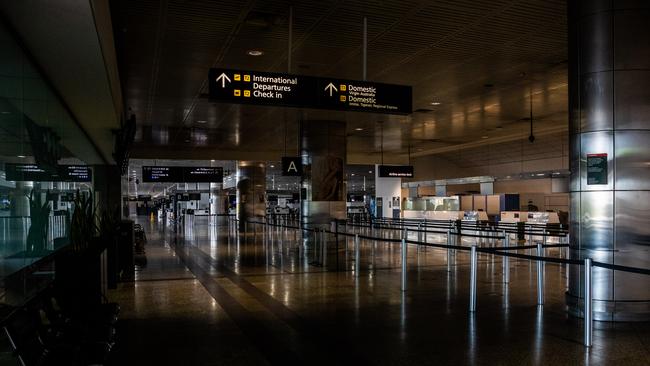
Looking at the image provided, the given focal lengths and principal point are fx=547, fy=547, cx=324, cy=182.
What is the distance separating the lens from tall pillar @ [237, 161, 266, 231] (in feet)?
123

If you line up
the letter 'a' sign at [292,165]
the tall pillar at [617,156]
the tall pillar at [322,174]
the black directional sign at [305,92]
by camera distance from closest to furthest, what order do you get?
the tall pillar at [617,156]
the black directional sign at [305,92]
the tall pillar at [322,174]
the letter 'a' sign at [292,165]

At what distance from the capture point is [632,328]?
673cm

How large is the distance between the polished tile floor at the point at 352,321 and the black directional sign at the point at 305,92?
3.15 meters

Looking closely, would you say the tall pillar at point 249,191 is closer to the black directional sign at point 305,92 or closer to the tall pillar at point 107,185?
the tall pillar at point 107,185

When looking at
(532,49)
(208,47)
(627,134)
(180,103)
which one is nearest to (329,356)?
(627,134)

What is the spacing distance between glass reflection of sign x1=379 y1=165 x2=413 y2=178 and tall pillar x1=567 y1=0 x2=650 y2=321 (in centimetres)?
1709

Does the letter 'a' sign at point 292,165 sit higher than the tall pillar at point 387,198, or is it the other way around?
the letter 'a' sign at point 292,165

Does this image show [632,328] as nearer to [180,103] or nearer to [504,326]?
[504,326]

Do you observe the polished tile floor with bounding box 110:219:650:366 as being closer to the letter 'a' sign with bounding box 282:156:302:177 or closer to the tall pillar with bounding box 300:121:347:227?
the tall pillar with bounding box 300:121:347:227

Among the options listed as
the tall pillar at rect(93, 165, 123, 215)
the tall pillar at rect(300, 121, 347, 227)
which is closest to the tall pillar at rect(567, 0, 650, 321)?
A: the tall pillar at rect(300, 121, 347, 227)

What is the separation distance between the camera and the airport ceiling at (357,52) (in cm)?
851

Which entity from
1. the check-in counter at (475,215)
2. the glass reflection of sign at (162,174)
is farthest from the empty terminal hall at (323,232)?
the check-in counter at (475,215)

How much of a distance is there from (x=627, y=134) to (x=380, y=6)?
391 cm

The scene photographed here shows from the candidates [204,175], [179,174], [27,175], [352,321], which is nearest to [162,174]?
[179,174]
